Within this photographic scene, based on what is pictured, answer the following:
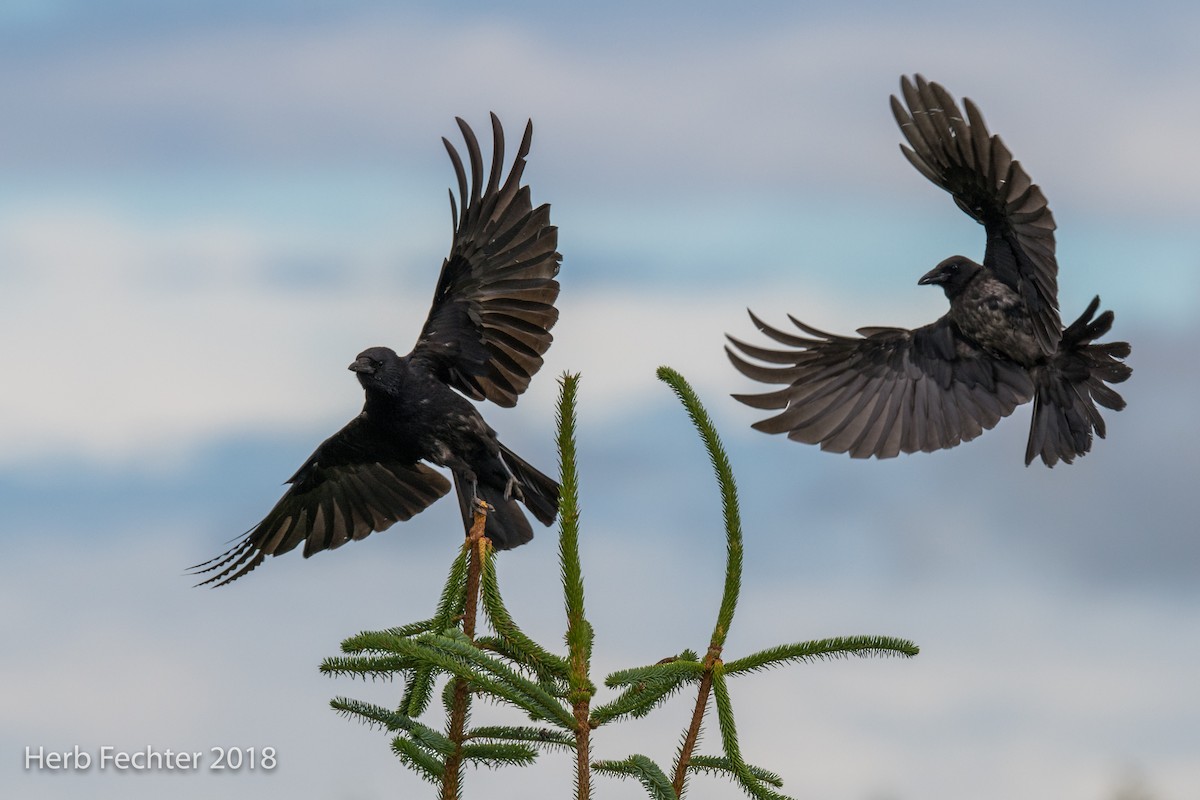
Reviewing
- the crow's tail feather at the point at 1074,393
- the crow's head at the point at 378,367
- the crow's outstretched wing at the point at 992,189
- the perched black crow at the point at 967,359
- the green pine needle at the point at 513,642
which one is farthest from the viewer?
the crow's tail feather at the point at 1074,393

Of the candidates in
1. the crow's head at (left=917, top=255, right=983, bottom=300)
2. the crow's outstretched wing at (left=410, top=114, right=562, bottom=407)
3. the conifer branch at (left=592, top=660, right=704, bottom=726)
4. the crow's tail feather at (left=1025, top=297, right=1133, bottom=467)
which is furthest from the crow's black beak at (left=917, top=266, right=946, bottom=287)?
the conifer branch at (left=592, top=660, right=704, bottom=726)

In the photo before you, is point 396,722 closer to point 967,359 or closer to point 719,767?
point 719,767

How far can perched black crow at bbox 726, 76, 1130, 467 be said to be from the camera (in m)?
8.91

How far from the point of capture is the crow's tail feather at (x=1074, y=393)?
31.2 feet

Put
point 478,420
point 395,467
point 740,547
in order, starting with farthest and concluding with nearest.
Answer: point 395,467 < point 478,420 < point 740,547

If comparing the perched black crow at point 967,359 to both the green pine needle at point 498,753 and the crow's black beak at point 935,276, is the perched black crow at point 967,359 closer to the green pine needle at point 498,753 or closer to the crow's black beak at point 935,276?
the crow's black beak at point 935,276

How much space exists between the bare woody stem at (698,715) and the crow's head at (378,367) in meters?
4.80

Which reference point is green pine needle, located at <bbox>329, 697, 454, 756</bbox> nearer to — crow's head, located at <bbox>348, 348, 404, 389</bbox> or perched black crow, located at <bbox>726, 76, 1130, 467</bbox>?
crow's head, located at <bbox>348, 348, 404, 389</bbox>

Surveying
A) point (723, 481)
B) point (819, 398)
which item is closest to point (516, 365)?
point (819, 398)

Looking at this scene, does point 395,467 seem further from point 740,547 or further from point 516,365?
point 740,547

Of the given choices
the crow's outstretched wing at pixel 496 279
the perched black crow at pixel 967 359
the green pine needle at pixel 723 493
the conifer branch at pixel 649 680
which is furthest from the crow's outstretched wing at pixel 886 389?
the conifer branch at pixel 649 680

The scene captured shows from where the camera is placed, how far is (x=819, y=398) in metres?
9.87

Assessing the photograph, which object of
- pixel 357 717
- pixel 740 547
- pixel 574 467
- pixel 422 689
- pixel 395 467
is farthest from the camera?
pixel 395 467

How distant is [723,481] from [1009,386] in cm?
638
